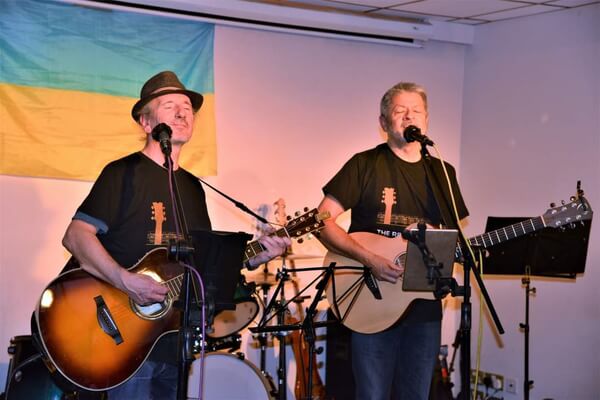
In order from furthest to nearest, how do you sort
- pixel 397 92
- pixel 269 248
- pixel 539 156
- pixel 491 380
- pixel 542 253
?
pixel 491 380 → pixel 539 156 → pixel 542 253 → pixel 397 92 → pixel 269 248

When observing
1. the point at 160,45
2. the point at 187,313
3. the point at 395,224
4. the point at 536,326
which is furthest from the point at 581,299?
the point at 187,313

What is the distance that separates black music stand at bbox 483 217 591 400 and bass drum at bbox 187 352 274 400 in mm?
1704

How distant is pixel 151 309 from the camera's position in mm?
3963

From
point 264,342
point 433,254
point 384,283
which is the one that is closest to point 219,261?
point 433,254

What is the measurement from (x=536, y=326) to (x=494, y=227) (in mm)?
1565

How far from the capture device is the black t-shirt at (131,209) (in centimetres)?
389

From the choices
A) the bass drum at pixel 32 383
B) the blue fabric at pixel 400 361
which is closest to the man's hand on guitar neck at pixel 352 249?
the blue fabric at pixel 400 361

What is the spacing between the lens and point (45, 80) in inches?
225

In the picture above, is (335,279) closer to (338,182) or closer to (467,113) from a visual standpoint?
(338,182)

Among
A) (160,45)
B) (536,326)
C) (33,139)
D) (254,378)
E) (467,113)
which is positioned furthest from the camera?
(467,113)

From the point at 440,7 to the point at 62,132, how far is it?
291cm

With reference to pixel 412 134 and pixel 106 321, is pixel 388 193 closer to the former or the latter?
pixel 412 134

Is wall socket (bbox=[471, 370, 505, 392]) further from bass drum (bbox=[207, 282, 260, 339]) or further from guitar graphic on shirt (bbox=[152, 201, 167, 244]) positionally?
guitar graphic on shirt (bbox=[152, 201, 167, 244])

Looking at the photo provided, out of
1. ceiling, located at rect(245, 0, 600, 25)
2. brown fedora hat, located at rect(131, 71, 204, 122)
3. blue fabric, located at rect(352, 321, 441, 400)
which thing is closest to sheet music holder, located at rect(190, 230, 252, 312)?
brown fedora hat, located at rect(131, 71, 204, 122)
